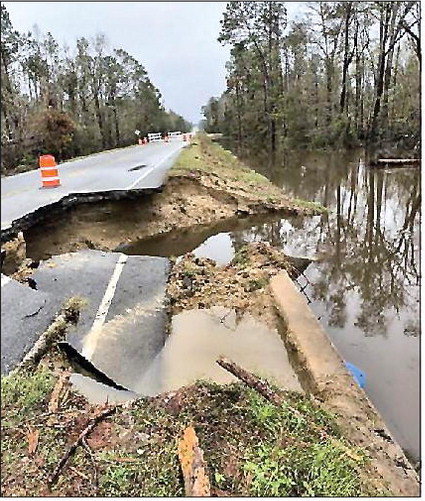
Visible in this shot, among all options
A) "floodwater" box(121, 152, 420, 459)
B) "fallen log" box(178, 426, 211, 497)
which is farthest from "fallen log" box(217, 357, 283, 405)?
"floodwater" box(121, 152, 420, 459)

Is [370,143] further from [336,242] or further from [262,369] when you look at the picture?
[262,369]

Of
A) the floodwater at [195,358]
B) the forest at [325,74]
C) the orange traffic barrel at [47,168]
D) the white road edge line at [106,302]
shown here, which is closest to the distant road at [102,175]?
the orange traffic barrel at [47,168]

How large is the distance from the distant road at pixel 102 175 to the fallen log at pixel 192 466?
44.2 inches

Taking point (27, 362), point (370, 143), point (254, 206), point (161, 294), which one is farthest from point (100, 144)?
point (370, 143)

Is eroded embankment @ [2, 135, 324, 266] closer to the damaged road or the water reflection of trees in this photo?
the damaged road

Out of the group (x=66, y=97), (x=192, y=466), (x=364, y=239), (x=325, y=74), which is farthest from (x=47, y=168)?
(x=325, y=74)

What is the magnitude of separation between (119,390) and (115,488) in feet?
3.28

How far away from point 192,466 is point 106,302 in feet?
6.87

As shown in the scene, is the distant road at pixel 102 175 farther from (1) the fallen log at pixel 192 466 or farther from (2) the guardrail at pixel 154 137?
(1) the fallen log at pixel 192 466

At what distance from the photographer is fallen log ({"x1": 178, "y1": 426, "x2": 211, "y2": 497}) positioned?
5.16 feet

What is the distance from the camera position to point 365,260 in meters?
6.25

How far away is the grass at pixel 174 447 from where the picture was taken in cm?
163

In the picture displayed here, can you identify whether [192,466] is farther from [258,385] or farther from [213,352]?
[213,352]

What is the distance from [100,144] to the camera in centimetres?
286
